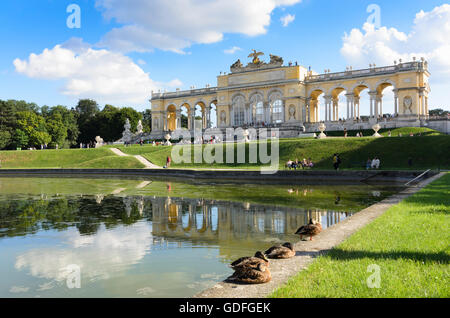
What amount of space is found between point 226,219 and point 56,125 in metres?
84.3

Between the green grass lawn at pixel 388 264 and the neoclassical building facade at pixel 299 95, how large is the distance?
4850cm

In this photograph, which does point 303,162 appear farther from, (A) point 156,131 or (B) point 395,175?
(A) point 156,131

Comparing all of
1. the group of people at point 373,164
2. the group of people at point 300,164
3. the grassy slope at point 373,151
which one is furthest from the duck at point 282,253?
the group of people at point 300,164

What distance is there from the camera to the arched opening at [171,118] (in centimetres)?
8294

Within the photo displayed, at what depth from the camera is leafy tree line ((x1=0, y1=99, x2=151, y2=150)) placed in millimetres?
83500

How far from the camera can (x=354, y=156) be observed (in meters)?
36.5

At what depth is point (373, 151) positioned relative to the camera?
119 feet

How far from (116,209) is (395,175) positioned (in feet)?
65.9

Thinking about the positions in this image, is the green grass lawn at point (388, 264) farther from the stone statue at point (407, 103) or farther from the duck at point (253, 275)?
the stone statue at point (407, 103)

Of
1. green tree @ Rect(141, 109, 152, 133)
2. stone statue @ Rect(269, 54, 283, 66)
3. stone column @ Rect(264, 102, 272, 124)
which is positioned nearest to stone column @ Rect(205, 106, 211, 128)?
stone column @ Rect(264, 102, 272, 124)

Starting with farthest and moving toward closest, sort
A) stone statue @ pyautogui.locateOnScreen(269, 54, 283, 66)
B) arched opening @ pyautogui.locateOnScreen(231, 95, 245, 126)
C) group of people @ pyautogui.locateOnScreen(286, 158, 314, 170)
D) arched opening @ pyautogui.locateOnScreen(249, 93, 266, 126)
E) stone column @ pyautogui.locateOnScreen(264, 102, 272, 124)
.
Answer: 1. arched opening @ pyautogui.locateOnScreen(231, 95, 245, 126)
2. arched opening @ pyautogui.locateOnScreen(249, 93, 266, 126)
3. stone column @ pyautogui.locateOnScreen(264, 102, 272, 124)
4. stone statue @ pyautogui.locateOnScreen(269, 54, 283, 66)
5. group of people @ pyautogui.locateOnScreen(286, 158, 314, 170)

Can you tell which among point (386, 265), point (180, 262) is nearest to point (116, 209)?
point (180, 262)

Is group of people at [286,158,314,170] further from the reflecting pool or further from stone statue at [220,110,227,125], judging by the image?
stone statue at [220,110,227,125]

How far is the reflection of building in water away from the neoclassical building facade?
1711 inches
